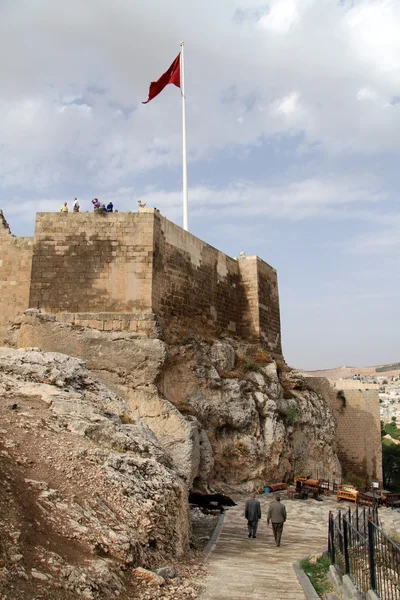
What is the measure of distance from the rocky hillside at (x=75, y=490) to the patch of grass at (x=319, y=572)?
166cm

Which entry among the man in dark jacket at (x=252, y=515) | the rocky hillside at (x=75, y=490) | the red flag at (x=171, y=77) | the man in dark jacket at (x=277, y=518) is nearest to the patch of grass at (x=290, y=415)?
the man in dark jacket at (x=252, y=515)

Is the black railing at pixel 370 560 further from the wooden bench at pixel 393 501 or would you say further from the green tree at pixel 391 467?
the green tree at pixel 391 467

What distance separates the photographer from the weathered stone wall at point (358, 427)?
2469cm

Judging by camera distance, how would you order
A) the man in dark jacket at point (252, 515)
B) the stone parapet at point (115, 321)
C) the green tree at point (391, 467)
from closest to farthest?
the man in dark jacket at point (252, 515) → the stone parapet at point (115, 321) → the green tree at point (391, 467)

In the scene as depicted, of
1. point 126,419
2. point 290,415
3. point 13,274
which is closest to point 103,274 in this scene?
point 13,274

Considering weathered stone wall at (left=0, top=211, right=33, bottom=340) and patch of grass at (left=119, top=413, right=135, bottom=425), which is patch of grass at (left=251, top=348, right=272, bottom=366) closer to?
weathered stone wall at (left=0, top=211, right=33, bottom=340)

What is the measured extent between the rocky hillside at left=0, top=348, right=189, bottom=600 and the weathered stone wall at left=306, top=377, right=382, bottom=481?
1793 cm

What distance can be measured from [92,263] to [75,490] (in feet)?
29.4

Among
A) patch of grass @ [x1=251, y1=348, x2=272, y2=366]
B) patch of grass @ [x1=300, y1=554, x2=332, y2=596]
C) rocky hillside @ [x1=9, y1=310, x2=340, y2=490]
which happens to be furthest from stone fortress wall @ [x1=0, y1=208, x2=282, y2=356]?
patch of grass @ [x1=300, y1=554, x2=332, y2=596]

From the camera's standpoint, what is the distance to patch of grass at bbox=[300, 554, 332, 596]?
5.90 meters

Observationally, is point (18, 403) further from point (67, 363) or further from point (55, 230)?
point (55, 230)

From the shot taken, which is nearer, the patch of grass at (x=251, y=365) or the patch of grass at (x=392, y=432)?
the patch of grass at (x=251, y=365)

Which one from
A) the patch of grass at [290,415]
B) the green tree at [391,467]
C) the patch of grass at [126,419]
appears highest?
the patch of grass at [290,415]

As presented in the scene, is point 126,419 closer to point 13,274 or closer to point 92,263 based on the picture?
point 92,263
